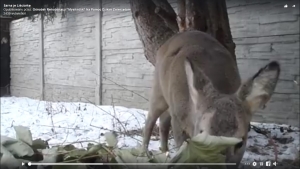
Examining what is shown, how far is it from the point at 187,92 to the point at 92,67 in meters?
0.35

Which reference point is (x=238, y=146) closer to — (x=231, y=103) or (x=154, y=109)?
(x=231, y=103)

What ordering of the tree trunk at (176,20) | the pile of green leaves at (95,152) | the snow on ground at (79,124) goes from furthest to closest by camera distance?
the tree trunk at (176,20) → the snow on ground at (79,124) → the pile of green leaves at (95,152)

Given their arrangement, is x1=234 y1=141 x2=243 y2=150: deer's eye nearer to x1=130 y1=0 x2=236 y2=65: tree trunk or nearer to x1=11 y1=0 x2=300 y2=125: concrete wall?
x1=11 y1=0 x2=300 y2=125: concrete wall

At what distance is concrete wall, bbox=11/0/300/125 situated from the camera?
4.31 feet

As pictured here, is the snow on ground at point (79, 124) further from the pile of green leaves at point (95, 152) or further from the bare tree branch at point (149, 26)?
the bare tree branch at point (149, 26)

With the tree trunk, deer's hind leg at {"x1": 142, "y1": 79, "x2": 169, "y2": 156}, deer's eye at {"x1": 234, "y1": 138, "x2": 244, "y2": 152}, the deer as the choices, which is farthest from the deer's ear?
deer's hind leg at {"x1": 142, "y1": 79, "x2": 169, "y2": 156}

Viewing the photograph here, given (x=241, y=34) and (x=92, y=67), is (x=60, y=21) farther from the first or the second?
(x=241, y=34)

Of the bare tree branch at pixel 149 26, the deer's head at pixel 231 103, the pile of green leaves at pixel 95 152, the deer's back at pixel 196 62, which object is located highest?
the bare tree branch at pixel 149 26

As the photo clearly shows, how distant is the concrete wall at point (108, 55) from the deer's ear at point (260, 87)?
0.09 metres

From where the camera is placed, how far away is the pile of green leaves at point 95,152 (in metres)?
1.10

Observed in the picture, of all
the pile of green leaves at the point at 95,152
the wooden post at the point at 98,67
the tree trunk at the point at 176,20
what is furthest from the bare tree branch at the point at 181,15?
the pile of green leaves at the point at 95,152

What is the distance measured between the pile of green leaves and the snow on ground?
41 mm

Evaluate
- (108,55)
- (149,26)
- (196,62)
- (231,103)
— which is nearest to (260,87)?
(231,103)

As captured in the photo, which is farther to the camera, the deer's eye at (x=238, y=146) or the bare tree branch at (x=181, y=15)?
the bare tree branch at (x=181, y=15)
